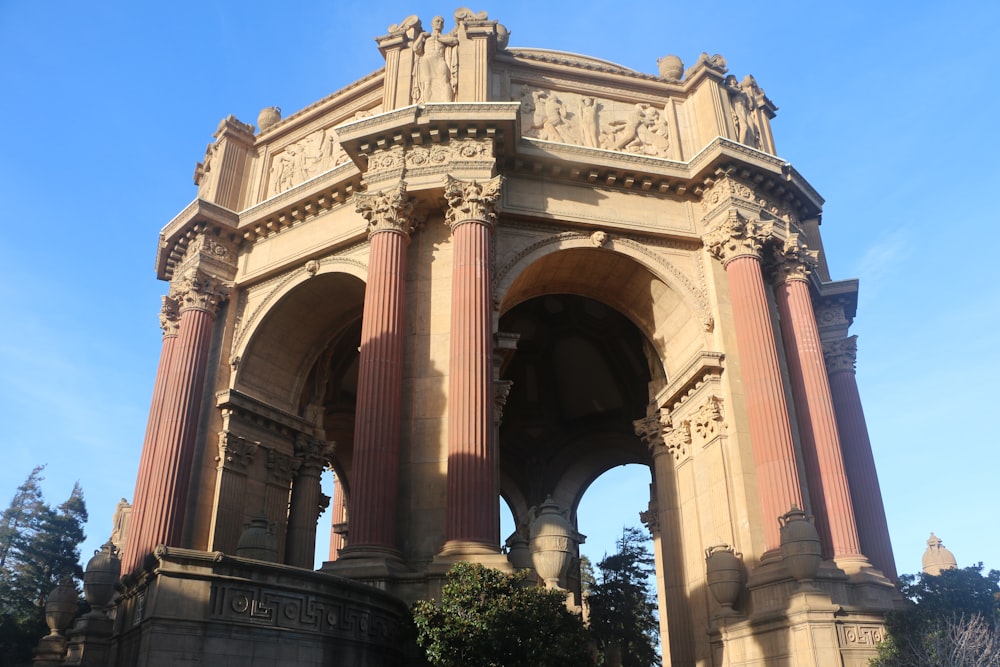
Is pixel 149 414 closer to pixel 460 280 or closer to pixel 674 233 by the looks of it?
pixel 460 280

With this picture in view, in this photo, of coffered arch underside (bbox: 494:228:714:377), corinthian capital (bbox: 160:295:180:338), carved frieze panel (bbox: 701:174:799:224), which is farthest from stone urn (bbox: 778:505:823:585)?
corinthian capital (bbox: 160:295:180:338)

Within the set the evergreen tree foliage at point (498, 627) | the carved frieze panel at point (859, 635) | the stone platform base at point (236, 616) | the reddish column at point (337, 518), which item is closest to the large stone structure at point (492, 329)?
the carved frieze panel at point (859, 635)

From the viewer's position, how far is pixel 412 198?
21031 millimetres

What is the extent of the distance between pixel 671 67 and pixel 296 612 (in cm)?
2244

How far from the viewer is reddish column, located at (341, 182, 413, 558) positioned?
56.1 ft

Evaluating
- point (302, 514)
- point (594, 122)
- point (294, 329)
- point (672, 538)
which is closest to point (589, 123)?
point (594, 122)

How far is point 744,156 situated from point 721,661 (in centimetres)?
1365

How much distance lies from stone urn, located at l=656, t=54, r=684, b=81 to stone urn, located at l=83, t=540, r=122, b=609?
72.3 feet

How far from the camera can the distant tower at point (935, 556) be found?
38156mm

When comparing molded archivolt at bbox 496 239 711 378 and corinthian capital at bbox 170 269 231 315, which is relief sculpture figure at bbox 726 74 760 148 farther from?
corinthian capital at bbox 170 269 231 315

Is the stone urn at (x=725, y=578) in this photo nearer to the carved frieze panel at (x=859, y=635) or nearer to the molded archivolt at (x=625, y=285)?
the carved frieze panel at (x=859, y=635)

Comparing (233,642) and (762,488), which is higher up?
(762,488)

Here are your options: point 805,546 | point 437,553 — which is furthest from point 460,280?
point 805,546

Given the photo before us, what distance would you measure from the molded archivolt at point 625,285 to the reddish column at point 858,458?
6.21 m
